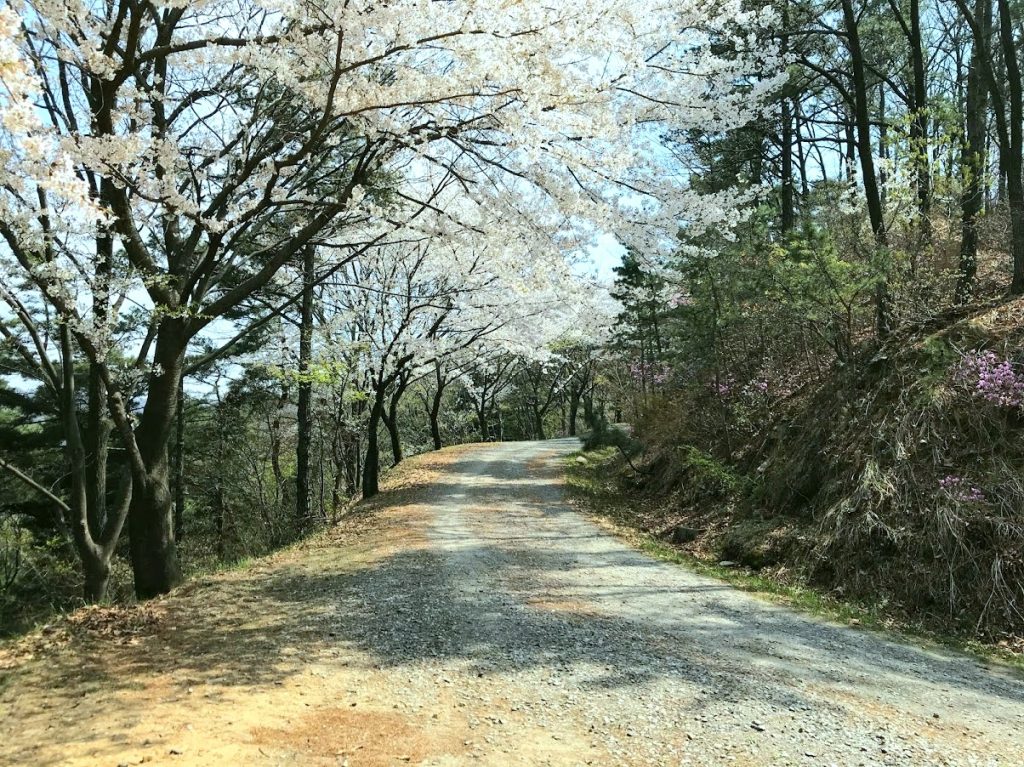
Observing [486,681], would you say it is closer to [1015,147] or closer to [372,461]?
[1015,147]

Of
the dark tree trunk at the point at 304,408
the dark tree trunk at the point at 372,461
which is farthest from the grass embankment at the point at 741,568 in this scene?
the dark tree trunk at the point at 304,408

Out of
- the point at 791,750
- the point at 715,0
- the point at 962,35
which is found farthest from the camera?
the point at 962,35

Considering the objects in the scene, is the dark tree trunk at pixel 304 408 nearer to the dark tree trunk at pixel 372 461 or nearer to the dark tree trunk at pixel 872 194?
the dark tree trunk at pixel 372 461

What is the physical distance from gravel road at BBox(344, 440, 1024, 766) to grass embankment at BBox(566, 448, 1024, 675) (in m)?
0.34

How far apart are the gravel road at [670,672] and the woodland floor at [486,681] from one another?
0.02m

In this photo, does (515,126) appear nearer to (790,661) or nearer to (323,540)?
(790,661)

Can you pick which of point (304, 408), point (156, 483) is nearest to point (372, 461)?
point (304, 408)

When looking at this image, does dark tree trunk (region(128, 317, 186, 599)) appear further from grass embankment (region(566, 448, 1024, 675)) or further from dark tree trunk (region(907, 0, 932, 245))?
dark tree trunk (region(907, 0, 932, 245))

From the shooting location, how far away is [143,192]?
229 inches

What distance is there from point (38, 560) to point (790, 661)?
18.3m

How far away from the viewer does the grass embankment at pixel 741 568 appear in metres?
5.70

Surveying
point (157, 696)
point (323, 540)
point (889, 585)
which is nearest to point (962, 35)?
point (889, 585)

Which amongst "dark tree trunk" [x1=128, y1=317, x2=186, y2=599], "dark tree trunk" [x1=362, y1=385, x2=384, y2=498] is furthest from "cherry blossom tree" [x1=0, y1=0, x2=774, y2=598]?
"dark tree trunk" [x1=362, y1=385, x2=384, y2=498]

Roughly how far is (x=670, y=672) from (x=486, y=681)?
4.28ft
